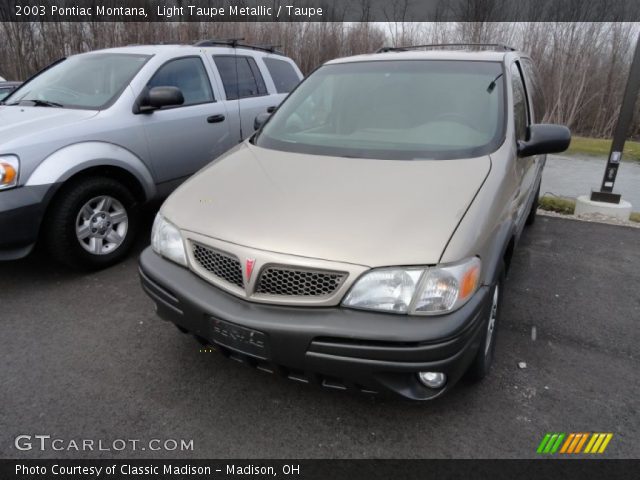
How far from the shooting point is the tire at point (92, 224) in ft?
11.3

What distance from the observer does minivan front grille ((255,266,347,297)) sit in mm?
1891

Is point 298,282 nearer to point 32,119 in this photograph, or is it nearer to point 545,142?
point 545,142

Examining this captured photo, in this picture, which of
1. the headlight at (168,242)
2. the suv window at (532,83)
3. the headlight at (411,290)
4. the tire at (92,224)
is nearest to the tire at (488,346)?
the headlight at (411,290)

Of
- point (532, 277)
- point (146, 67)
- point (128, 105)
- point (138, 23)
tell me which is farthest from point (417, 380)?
point (138, 23)

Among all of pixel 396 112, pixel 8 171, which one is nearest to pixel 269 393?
pixel 396 112

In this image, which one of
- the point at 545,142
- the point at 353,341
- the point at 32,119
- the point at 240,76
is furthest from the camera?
the point at 240,76

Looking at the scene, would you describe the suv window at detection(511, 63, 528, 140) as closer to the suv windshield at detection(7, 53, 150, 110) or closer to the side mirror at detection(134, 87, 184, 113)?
the side mirror at detection(134, 87, 184, 113)

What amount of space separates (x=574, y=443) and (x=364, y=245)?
138cm

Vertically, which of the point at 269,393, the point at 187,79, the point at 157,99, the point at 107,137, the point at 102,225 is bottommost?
the point at 269,393

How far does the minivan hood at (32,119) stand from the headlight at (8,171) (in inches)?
4.7

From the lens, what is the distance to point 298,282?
193 centimetres

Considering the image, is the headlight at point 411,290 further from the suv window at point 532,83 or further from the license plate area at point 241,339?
the suv window at point 532,83

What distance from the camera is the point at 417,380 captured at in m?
2.00

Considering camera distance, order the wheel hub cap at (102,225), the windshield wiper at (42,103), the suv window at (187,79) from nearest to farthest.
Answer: the wheel hub cap at (102,225), the windshield wiper at (42,103), the suv window at (187,79)
